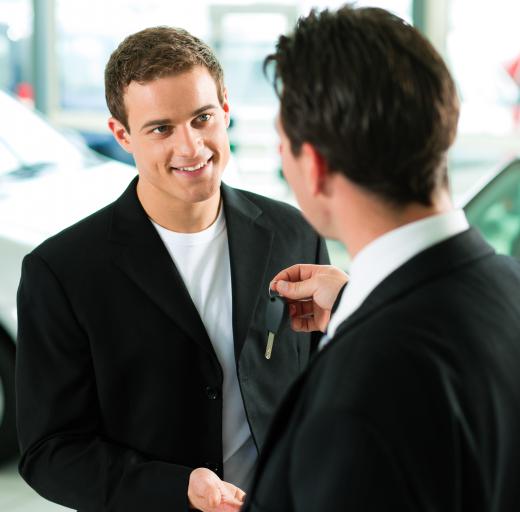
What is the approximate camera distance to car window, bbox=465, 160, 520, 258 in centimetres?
355

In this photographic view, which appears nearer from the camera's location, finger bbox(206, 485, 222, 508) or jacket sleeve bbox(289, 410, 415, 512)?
jacket sleeve bbox(289, 410, 415, 512)

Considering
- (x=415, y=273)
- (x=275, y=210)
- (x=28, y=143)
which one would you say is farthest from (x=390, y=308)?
(x=28, y=143)

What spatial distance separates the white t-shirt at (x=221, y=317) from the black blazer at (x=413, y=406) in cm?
65

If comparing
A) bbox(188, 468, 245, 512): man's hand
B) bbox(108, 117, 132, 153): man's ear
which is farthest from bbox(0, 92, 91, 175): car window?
bbox(188, 468, 245, 512): man's hand

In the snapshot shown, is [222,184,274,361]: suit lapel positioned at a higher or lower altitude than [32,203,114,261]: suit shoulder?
lower

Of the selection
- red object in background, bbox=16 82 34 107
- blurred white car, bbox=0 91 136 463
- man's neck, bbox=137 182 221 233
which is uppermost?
man's neck, bbox=137 182 221 233

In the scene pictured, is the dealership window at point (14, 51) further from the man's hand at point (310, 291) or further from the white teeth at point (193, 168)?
the man's hand at point (310, 291)

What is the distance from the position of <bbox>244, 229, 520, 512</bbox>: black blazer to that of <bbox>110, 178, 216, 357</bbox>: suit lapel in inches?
24.1

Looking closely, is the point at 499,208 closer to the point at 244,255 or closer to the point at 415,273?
the point at 244,255

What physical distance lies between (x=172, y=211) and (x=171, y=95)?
0.21 metres

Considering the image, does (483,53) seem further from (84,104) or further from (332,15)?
(332,15)

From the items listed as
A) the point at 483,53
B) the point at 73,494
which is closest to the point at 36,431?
the point at 73,494

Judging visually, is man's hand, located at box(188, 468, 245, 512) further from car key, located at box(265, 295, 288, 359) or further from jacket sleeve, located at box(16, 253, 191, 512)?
car key, located at box(265, 295, 288, 359)

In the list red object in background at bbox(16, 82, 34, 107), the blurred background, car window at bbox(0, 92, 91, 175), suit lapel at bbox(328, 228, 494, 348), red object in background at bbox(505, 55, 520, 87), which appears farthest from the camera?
red object in background at bbox(16, 82, 34, 107)
